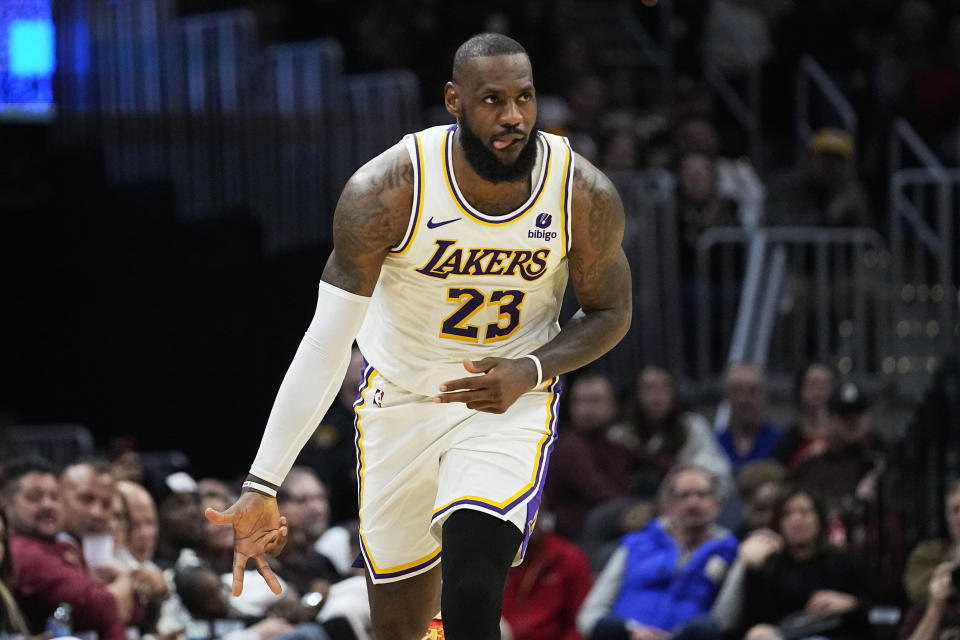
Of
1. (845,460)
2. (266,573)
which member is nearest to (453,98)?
(266,573)

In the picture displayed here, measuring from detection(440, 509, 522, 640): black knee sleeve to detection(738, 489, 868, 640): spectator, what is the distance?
382 cm

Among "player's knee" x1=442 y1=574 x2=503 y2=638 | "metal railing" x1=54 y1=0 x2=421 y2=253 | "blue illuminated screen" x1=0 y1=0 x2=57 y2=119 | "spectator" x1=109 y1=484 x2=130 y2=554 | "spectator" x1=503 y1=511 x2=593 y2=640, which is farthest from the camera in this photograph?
"blue illuminated screen" x1=0 y1=0 x2=57 y2=119

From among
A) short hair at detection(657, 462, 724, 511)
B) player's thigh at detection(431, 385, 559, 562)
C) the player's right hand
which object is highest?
player's thigh at detection(431, 385, 559, 562)

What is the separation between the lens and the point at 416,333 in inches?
218

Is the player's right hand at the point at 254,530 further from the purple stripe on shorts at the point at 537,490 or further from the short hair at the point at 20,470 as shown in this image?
the short hair at the point at 20,470

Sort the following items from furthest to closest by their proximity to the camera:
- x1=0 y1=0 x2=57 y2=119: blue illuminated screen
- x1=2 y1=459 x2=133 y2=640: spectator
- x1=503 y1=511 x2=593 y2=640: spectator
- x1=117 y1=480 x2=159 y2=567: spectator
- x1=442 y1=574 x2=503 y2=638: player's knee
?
x1=0 y1=0 x2=57 y2=119: blue illuminated screen
x1=503 y1=511 x2=593 y2=640: spectator
x1=117 y1=480 x2=159 y2=567: spectator
x1=2 y1=459 x2=133 y2=640: spectator
x1=442 y1=574 x2=503 y2=638: player's knee

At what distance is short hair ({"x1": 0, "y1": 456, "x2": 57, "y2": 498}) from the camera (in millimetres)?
8086

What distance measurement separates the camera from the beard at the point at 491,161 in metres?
5.27

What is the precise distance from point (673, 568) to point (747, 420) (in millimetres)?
1944

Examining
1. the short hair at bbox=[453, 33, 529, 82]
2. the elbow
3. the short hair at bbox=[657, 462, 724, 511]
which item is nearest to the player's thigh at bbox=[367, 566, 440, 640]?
the elbow

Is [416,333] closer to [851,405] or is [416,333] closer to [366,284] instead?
[366,284]

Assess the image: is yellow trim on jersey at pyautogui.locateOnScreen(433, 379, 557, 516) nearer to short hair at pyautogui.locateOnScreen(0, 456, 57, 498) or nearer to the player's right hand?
the player's right hand

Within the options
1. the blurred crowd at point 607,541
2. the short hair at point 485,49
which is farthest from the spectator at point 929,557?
the short hair at point 485,49

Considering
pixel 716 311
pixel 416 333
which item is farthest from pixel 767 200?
pixel 416 333
